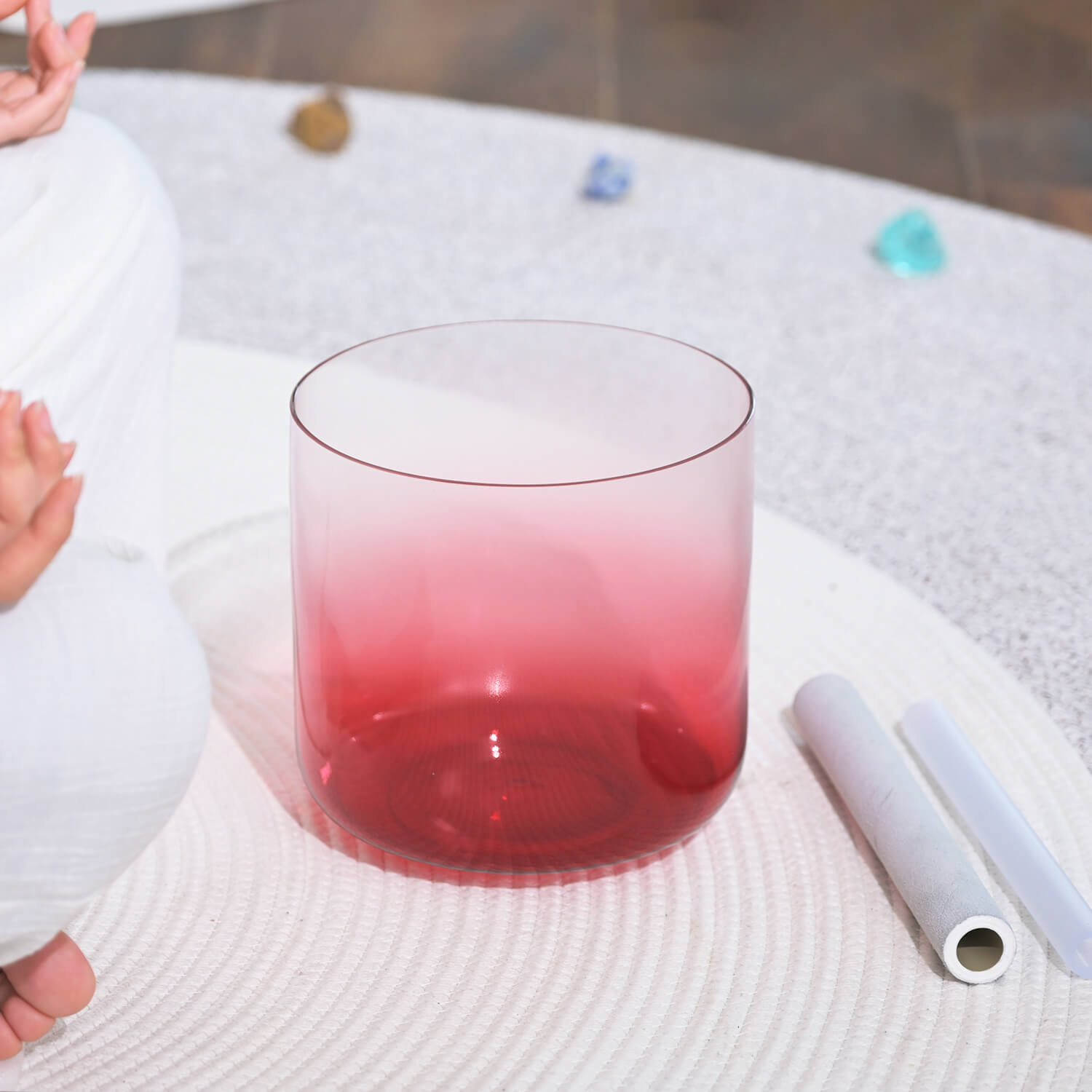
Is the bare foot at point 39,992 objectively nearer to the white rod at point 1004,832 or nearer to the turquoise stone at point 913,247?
the white rod at point 1004,832

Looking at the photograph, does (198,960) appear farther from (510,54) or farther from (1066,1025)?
(510,54)

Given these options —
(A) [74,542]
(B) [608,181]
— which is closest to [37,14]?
(A) [74,542]

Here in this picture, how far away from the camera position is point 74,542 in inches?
21.4

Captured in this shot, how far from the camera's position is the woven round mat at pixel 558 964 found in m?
0.61

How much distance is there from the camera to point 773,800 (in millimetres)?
788

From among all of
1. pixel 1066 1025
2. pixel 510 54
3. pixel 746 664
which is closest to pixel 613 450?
pixel 746 664

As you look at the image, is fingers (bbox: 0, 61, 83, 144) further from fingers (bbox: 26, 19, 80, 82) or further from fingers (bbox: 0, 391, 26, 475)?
fingers (bbox: 0, 391, 26, 475)

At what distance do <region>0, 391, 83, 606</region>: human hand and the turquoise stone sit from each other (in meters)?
1.22

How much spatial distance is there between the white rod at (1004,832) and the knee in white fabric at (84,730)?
411mm

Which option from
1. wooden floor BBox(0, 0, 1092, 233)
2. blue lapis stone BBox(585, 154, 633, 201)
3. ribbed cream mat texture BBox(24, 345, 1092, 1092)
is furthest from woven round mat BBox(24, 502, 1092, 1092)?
wooden floor BBox(0, 0, 1092, 233)

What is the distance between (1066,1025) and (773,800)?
0.20 meters

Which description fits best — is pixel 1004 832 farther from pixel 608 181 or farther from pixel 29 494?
pixel 608 181

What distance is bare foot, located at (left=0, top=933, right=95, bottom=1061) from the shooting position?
59 centimetres

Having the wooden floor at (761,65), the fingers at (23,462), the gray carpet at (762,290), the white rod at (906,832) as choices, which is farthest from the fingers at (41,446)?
the wooden floor at (761,65)
